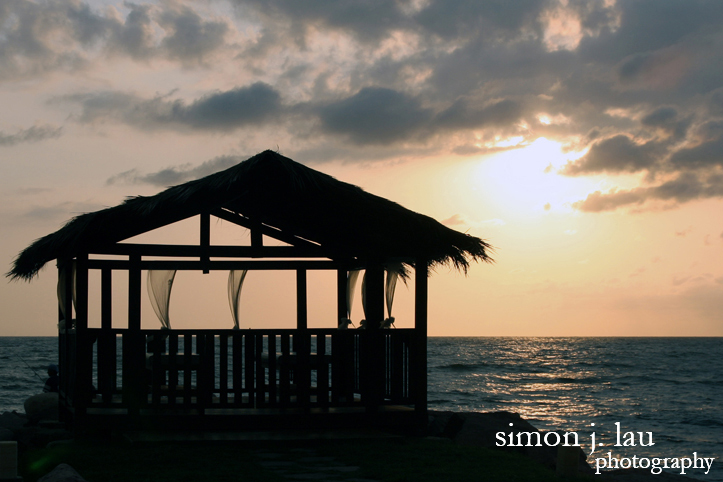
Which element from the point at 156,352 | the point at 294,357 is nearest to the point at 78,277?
the point at 156,352

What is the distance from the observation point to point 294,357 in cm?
925

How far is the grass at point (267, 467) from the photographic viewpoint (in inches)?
Answer: 251

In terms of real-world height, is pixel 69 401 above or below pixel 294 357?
below

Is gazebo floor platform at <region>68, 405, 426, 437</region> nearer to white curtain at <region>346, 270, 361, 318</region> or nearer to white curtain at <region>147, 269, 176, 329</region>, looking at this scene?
white curtain at <region>346, 270, 361, 318</region>

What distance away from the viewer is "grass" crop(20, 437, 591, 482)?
6383 millimetres

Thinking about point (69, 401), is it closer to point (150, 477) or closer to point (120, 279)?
point (120, 279)

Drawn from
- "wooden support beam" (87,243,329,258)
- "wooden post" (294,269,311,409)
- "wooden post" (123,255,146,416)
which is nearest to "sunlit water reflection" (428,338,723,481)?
"wooden post" (294,269,311,409)

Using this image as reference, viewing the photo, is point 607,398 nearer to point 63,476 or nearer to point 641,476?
point 641,476

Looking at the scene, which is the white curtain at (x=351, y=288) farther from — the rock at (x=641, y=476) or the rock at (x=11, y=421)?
the rock at (x=11, y=421)

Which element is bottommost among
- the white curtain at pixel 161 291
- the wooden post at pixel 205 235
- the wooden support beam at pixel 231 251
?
the white curtain at pixel 161 291

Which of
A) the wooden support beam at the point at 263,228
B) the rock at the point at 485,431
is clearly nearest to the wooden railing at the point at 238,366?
the wooden support beam at the point at 263,228

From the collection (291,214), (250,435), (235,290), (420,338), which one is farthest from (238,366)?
(235,290)

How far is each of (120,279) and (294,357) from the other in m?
3.82

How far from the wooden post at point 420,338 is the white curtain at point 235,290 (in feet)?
14.8
